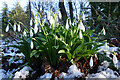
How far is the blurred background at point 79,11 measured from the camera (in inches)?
122

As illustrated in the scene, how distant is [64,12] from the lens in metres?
3.63

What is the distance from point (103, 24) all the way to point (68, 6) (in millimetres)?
1407

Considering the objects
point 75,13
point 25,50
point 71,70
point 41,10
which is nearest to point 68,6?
point 75,13

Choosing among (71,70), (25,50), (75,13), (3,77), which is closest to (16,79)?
(3,77)

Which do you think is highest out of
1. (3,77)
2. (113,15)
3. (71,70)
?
(113,15)

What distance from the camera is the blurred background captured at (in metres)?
3.11

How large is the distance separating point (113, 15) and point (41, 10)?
8.33 feet

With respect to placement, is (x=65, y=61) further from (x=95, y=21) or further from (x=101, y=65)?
(x=95, y=21)

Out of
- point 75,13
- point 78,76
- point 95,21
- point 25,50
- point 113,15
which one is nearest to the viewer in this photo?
point 78,76

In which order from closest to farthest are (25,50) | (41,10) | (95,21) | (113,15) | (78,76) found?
(78,76) < (25,50) < (113,15) < (95,21) < (41,10)

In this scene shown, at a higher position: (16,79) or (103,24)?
(103,24)

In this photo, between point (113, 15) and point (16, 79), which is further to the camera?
point (113, 15)

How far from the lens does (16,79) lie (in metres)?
1.21

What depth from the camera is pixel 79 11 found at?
12.1ft
